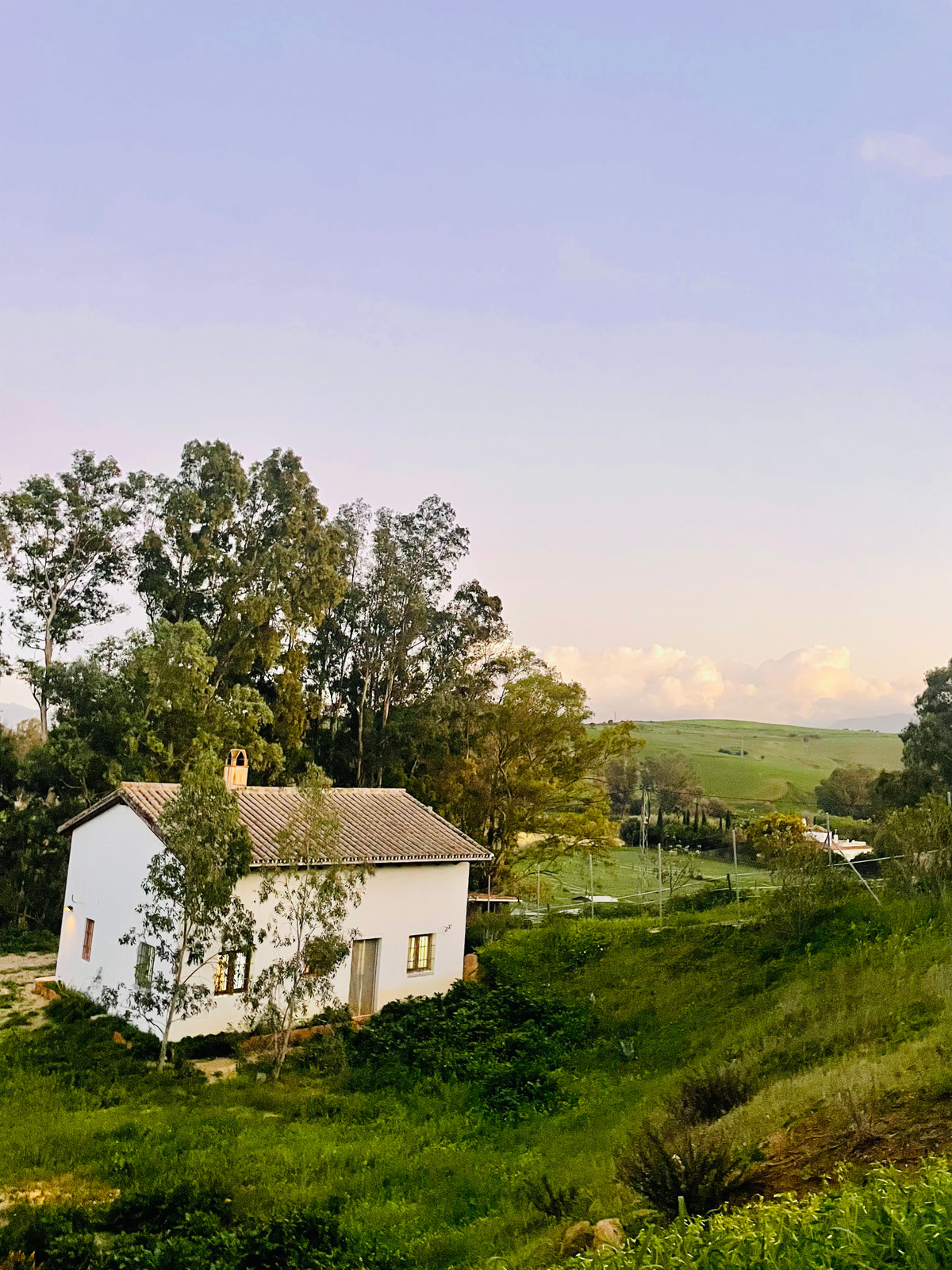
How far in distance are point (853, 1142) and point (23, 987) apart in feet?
66.9

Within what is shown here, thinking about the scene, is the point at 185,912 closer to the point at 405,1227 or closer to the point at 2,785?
the point at 405,1227

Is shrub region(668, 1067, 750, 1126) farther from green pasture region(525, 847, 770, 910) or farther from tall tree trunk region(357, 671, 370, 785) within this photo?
tall tree trunk region(357, 671, 370, 785)

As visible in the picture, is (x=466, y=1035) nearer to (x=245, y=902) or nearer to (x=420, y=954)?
(x=420, y=954)

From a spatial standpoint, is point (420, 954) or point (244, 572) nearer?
point (420, 954)

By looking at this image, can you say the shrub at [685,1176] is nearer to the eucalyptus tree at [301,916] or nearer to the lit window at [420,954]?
the eucalyptus tree at [301,916]

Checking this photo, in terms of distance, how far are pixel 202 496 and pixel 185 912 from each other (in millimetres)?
21227

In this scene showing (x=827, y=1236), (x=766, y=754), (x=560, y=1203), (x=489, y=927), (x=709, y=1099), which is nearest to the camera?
(x=827, y=1236)

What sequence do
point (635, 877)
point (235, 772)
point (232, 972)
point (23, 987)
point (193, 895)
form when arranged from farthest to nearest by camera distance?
point (635, 877) → point (235, 772) → point (23, 987) → point (232, 972) → point (193, 895)

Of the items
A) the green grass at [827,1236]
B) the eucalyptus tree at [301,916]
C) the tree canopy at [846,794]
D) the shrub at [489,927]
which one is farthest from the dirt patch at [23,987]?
the tree canopy at [846,794]

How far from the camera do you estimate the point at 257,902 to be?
18312 mm

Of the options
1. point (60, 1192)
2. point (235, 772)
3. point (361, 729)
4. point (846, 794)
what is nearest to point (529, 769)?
point (361, 729)

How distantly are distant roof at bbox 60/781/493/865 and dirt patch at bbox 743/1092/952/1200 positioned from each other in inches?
480

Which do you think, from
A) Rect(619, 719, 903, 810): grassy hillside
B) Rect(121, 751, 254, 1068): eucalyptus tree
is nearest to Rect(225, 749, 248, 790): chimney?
Rect(121, 751, 254, 1068): eucalyptus tree

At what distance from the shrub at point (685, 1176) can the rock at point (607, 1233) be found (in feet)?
1.06
